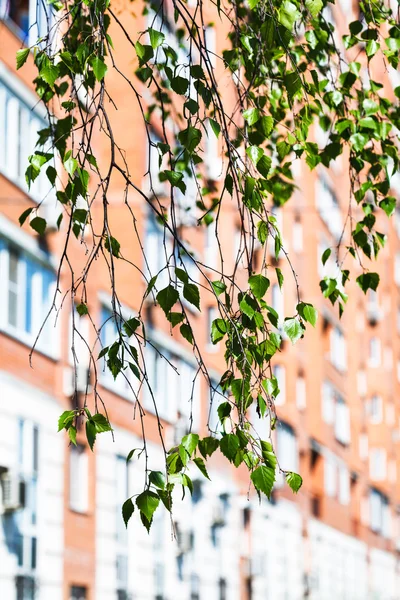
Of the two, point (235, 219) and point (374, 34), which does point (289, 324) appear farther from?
point (235, 219)

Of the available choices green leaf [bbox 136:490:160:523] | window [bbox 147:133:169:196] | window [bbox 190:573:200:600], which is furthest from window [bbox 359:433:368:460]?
green leaf [bbox 136:490:160:523]

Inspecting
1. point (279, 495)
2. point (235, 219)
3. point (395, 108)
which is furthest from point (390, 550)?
point (395, 108)

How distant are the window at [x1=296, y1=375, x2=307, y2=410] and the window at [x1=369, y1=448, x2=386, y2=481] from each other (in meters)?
17.5

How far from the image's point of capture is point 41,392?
23.5 meters

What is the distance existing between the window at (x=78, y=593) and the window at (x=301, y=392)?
20.6m

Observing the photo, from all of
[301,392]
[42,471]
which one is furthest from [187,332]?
[301,392]

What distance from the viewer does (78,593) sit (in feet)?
82.3

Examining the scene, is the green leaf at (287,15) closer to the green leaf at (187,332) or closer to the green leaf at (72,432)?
the green leaf at (187,332)

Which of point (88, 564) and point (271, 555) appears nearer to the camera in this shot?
point (88, 564)

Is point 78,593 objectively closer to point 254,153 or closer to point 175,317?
point 175,317

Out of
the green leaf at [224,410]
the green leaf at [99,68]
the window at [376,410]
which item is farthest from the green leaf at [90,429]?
the window at [376,410]

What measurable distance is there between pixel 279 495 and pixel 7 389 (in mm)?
22891

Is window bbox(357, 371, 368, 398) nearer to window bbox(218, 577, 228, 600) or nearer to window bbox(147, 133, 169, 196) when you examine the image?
window bbox(218, 577, 228, 600)

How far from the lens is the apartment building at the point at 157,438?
2267 centimetres
